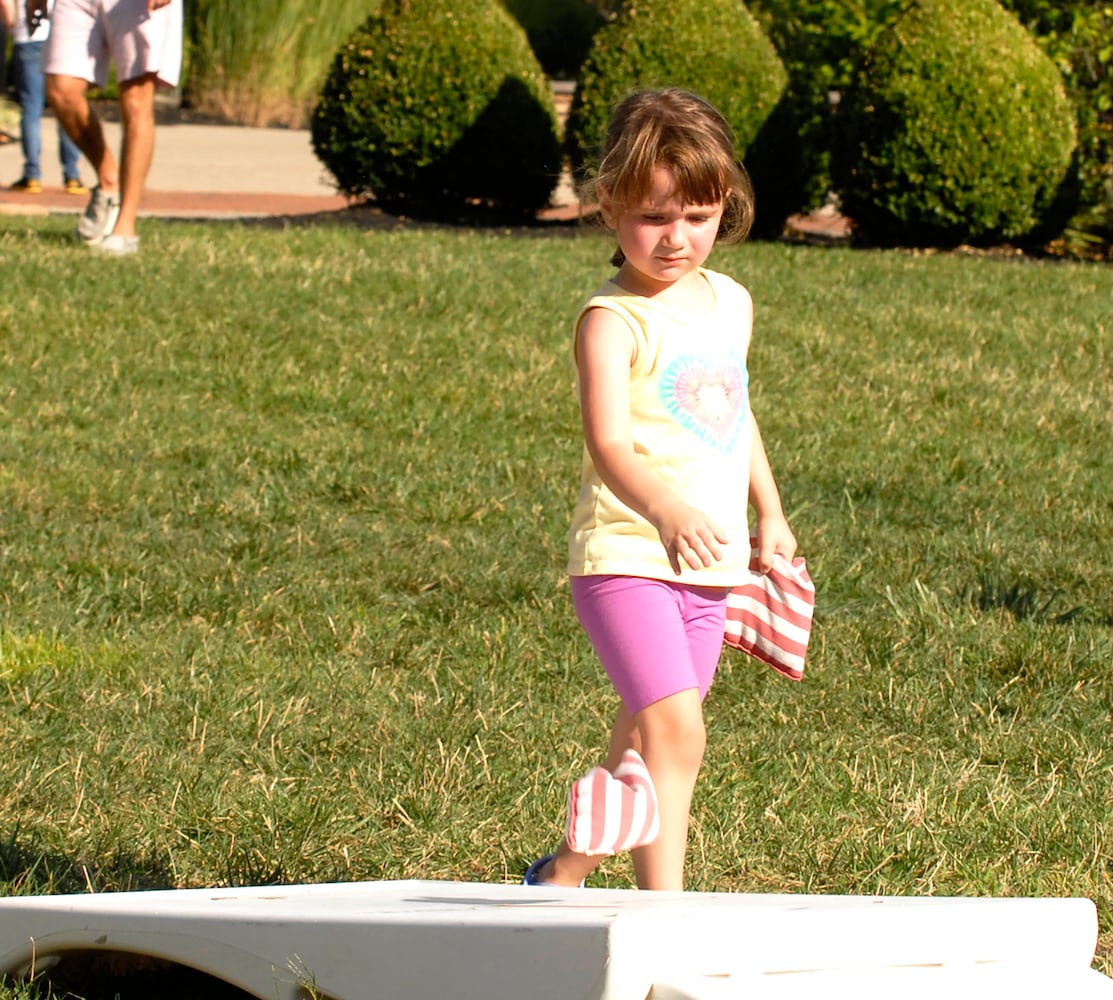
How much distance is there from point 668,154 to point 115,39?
20.8 ft

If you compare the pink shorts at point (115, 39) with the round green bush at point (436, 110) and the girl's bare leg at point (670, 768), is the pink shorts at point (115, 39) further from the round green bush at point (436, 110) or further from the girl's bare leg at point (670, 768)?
the girl's bare leg at point (670, 768)

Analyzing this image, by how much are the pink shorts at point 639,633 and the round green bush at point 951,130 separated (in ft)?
30.1

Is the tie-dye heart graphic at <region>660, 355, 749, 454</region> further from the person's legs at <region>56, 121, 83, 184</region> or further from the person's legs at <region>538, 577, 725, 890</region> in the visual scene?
the person's legs at <region>56, 121, 83, 184</region>

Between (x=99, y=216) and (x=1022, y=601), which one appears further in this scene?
(x=99, y=216)

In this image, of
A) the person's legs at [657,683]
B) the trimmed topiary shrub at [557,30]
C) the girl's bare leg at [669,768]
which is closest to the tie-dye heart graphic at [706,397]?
the person's legs at [657,683]

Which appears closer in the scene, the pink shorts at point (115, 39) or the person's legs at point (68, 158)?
the pink shorts at point (115, 39)

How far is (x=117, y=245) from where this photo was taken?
867cm

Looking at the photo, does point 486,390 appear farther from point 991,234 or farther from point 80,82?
point 991,234

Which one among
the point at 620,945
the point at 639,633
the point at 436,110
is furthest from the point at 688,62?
the point at 620,945

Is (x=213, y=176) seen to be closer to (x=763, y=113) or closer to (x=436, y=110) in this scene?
(x=436, y=110)

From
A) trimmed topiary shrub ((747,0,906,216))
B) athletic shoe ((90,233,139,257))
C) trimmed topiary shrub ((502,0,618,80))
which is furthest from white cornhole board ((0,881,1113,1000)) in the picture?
trimmed topiary shrub ((502,0,618,80))

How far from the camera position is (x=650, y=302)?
2.84m

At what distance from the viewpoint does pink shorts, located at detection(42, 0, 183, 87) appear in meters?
8.32

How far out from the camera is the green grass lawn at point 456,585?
3330 mm
